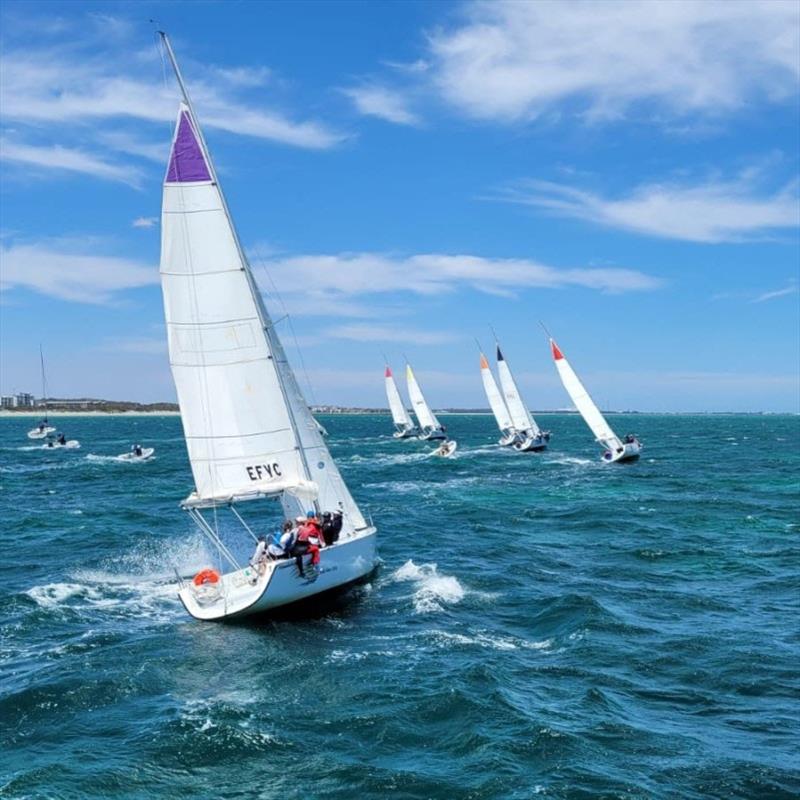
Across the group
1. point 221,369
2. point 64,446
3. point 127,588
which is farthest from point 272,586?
point 64,446

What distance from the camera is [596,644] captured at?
18047 millimetres

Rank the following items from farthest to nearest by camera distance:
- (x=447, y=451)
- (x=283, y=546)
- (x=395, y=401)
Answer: (x=395, y=401)
(x=447, y=451)
(x=283, y=546)

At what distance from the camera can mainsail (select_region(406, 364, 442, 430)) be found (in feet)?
327

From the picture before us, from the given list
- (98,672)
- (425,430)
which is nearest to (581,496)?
(98,672)

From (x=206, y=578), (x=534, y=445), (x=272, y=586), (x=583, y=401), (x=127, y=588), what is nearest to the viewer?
(x=272, y=586)

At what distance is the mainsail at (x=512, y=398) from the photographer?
78.5m

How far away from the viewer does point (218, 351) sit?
854 inches

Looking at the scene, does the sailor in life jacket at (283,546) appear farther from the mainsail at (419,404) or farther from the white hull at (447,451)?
the mainsail at (419,404)

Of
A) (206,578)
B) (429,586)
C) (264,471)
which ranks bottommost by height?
(429,586)

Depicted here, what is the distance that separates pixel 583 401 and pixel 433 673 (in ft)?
174

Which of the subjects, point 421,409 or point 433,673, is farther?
point 421,409

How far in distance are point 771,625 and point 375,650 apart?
30.3 ft

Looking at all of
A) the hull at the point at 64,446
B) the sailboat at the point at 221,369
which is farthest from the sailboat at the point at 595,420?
the hull at the point at 64,446

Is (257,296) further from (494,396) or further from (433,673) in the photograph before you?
(494,396)
